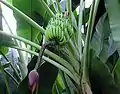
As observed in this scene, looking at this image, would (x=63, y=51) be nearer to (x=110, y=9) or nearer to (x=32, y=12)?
(x=110, y=9)

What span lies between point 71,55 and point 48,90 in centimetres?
15

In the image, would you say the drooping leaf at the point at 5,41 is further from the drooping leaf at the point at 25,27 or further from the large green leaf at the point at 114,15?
the large green leaf at the point at 114,15

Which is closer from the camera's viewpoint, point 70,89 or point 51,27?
point 51,27

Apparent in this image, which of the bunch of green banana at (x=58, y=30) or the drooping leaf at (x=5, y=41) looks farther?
the drooping leaf at (x=5, y=41)

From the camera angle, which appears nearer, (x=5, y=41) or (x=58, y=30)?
(x=58, y=30)

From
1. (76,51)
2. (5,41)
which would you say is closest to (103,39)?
(76,51)

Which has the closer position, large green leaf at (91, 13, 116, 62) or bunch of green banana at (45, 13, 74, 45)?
bunch of green banana at (45, 13, 74, 45)

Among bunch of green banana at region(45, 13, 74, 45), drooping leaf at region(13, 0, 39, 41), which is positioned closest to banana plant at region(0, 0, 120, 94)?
bunch of green banana at region(45, 13, 74, 45)

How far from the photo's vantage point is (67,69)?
801 mm

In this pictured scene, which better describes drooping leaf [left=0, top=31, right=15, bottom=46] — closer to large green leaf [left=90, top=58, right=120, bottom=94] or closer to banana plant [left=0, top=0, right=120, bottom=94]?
banana plant [left=0, top=0, right=120, bottom=94]

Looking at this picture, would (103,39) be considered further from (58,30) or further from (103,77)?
(58,30)

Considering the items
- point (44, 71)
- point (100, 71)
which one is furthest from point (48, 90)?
point (100, 71)

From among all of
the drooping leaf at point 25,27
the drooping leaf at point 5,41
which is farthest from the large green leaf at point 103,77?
the drooping leaf at point 25,27

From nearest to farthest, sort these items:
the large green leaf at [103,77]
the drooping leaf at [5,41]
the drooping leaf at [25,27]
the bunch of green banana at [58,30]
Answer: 1. the bunch of green banana at [58,30]
2. the large green leaf at [103,77]
3. the drooping leaf at [5,41]
4. the drooping leaf at [25,27]
